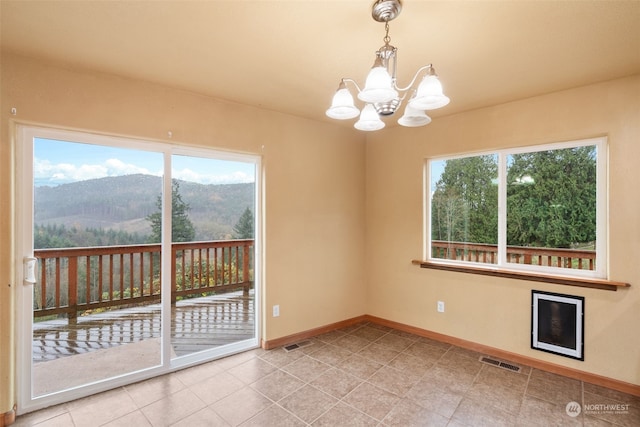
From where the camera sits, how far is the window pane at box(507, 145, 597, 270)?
2.76 m

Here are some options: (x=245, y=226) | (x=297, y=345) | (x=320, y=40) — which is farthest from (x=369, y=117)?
(x=297, y=345)

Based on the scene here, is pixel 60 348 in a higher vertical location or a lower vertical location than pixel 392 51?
lower

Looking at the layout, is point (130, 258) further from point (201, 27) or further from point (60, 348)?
point (201, 27)

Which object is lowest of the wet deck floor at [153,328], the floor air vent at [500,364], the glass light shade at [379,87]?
the floor air vent at [500,364]

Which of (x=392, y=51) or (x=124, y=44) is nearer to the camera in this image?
(x=392, y=51)

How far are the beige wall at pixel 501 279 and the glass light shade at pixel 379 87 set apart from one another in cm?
223

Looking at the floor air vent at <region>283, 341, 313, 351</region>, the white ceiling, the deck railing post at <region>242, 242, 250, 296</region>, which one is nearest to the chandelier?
the white ceiling

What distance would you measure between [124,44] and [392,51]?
1.71m

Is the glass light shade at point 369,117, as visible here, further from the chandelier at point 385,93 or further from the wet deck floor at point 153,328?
the wet deck floor at point 153,328

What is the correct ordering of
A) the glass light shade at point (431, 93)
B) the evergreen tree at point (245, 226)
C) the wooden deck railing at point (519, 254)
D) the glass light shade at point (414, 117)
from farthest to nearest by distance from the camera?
1. the evergreen tree at point (245, 226)
2. the wooden deck railing at point (519, 254)
3. the glass light shade at point (414, 117)
4. the glass light shade at point (431, 93)

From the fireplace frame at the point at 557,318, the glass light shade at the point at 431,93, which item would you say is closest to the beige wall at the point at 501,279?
the fireplace frame at the point at 557,318

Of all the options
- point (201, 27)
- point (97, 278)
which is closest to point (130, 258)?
point (97, 278)

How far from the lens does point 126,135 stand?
2.53m

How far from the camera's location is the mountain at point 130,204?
7.79 feet
